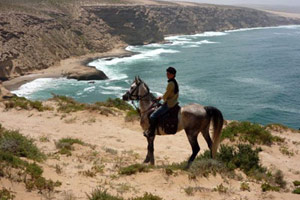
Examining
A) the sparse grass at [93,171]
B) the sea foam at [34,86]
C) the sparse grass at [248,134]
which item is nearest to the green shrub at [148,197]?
the sparse grass at [93,171]

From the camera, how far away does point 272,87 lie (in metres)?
50.7

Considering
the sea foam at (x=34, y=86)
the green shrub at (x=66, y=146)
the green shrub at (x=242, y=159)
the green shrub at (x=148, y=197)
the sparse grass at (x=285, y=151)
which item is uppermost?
the green shrub at (x=148, y=197)

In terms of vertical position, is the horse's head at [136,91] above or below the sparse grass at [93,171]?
above

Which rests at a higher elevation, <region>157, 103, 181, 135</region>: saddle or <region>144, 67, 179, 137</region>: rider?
<region>144, 67, 179, 137</region>: rider

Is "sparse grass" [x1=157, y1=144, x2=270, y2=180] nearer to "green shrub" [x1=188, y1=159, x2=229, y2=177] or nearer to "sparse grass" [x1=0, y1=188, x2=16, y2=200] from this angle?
"green shrub" [x1=188, y1=159, x2=229, y2=177]

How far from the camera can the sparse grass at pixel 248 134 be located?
653 inches

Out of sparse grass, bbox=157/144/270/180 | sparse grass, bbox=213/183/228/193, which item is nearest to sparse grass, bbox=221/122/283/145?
sparse grass, bbox=157/144/270/180

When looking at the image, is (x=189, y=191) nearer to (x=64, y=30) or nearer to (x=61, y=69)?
(x=61, y=69)

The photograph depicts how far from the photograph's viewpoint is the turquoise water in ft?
133

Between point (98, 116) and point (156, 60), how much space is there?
60287 millimetres

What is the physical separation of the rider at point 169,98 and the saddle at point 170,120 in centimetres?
15

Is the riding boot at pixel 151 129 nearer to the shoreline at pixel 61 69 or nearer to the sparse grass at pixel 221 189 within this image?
the sparse grass at pixel 221 189

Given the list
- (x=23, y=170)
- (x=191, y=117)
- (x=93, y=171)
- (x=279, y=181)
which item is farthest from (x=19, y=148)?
(x=279, y=181)

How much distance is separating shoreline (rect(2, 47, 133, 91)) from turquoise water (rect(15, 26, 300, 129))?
102 inches
